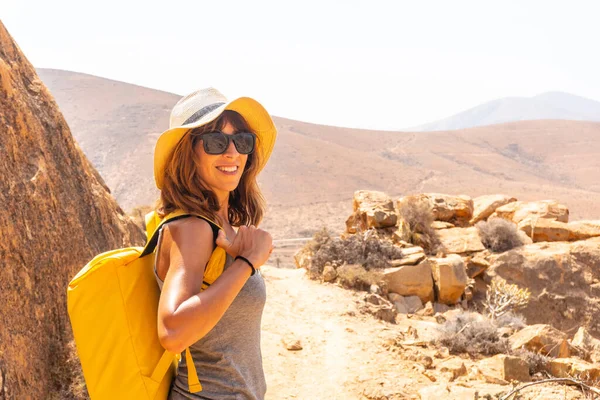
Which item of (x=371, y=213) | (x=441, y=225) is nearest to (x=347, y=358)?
(x=371, y=213)

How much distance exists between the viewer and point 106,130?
66062 mm

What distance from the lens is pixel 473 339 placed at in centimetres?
695

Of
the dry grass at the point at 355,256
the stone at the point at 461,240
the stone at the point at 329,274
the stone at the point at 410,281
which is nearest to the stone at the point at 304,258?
the dry grass at the point at 355,256

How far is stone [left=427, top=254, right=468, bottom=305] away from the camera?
10148mm

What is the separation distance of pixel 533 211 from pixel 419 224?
348 cm

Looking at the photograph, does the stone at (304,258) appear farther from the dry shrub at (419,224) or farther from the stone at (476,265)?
→ the stone at (476,265)

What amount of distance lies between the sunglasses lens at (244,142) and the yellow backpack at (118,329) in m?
0.35

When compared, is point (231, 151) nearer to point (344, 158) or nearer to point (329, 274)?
point (329, 274)

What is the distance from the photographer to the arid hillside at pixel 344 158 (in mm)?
45750

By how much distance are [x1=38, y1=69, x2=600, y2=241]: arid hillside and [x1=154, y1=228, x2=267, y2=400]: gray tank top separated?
31.6 metres

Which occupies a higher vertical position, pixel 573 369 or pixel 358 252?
pixel 358 252

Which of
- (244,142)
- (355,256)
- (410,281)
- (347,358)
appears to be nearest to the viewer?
(244,142)

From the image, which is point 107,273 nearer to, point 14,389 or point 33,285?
point 14,389

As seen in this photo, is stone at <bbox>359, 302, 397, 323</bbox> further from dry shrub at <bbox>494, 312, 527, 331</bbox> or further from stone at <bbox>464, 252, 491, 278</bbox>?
stone at <bbox>464, 252, 491, 278</bbox>
